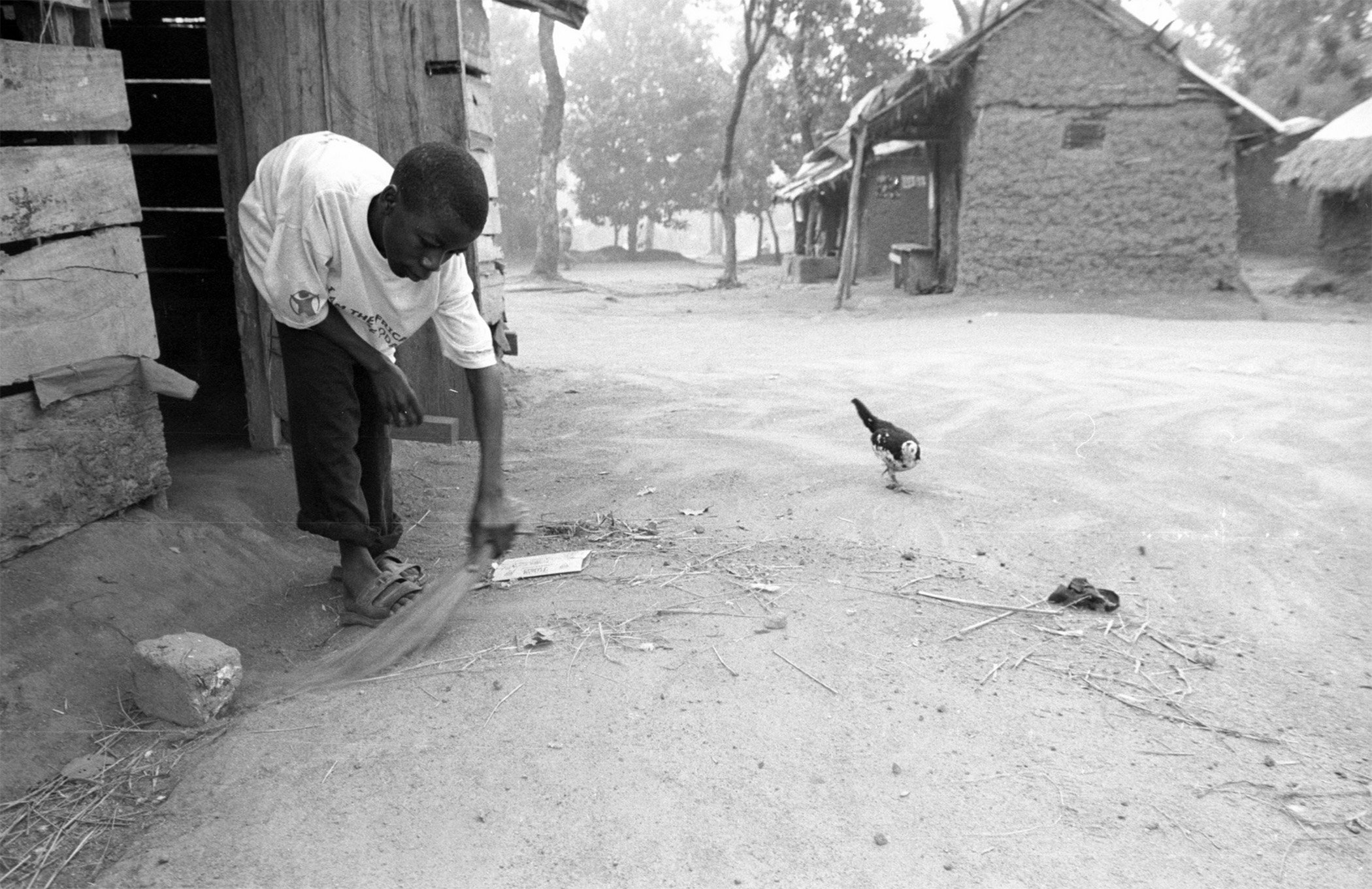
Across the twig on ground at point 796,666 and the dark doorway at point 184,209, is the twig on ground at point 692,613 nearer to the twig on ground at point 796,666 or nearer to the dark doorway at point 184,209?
the twig on ground at point 796,666

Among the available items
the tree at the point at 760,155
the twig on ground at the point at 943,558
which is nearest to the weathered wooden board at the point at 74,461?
the twig on ground at the point at 943,558

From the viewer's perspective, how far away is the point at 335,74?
4402 mm

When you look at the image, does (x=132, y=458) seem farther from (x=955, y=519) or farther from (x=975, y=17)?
(x=975, y=17)

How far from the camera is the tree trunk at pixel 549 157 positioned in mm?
21641

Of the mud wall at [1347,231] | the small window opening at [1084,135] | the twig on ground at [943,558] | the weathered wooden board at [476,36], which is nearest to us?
the twig on ground at [943,558]

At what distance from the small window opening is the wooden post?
1119 centimetres

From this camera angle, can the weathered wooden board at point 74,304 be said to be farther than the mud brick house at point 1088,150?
No

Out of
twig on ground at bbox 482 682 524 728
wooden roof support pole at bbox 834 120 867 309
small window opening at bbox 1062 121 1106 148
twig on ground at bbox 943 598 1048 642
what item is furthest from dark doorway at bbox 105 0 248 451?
small window opening at bbox 1062 121 1106 148

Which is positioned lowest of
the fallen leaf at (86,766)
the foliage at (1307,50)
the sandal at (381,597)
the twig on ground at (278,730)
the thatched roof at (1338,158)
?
the fallen leaf at (86,766)

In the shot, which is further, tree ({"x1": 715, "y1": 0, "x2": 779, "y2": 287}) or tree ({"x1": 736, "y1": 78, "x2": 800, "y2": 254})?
tree ({"x1": 736, "y1": 78, "x2": 800, "y2": 254})

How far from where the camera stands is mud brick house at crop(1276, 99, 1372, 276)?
1302 cm

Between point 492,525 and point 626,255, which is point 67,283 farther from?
point 626,255

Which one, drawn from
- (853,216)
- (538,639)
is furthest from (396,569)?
(853,216)

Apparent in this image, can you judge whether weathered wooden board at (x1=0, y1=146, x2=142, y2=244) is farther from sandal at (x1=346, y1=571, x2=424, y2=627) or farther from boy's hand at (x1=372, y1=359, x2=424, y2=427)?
sandal at (x1=346, y1=571, x2=424, y2=627)
